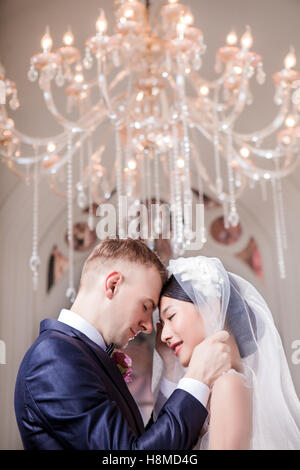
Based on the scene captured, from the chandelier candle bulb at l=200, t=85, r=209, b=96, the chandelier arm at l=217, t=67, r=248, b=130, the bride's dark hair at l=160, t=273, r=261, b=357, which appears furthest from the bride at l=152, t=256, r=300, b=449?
the chandelier candle bulb at l=200, t=85, r=209, b=96

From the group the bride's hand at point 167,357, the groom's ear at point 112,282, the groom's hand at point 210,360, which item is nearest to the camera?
the groom's hand at point 210,360

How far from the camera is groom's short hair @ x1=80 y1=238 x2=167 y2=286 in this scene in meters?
1.73

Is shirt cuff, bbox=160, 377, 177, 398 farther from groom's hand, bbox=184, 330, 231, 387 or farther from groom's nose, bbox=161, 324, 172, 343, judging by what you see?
groom's hand, bbox=184, 330, 231, 387

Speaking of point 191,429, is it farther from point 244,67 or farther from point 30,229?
point 30,229

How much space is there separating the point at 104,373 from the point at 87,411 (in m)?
0.19

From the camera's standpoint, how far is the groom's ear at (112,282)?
1684 millimetres

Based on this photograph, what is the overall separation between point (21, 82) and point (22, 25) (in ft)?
2.00

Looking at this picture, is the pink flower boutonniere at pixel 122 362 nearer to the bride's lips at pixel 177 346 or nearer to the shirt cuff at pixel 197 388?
the bride's lips at pixel 177 346

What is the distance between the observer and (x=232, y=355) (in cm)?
172

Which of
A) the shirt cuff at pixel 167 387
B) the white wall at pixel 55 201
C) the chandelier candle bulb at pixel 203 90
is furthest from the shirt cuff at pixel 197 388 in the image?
the chandelier candle bulb at pixel 203 90

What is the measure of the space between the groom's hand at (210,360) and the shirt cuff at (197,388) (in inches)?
0.7

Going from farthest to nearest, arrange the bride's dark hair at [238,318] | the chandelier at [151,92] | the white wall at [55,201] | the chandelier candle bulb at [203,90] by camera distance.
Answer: the white wall at [55,201]
the chandelier candle bulb at [203,90]
the chandelier at [151,92]
the bride's dark hair at [238,318]

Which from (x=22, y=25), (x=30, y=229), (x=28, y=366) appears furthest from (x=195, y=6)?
(x=28, y=366)
